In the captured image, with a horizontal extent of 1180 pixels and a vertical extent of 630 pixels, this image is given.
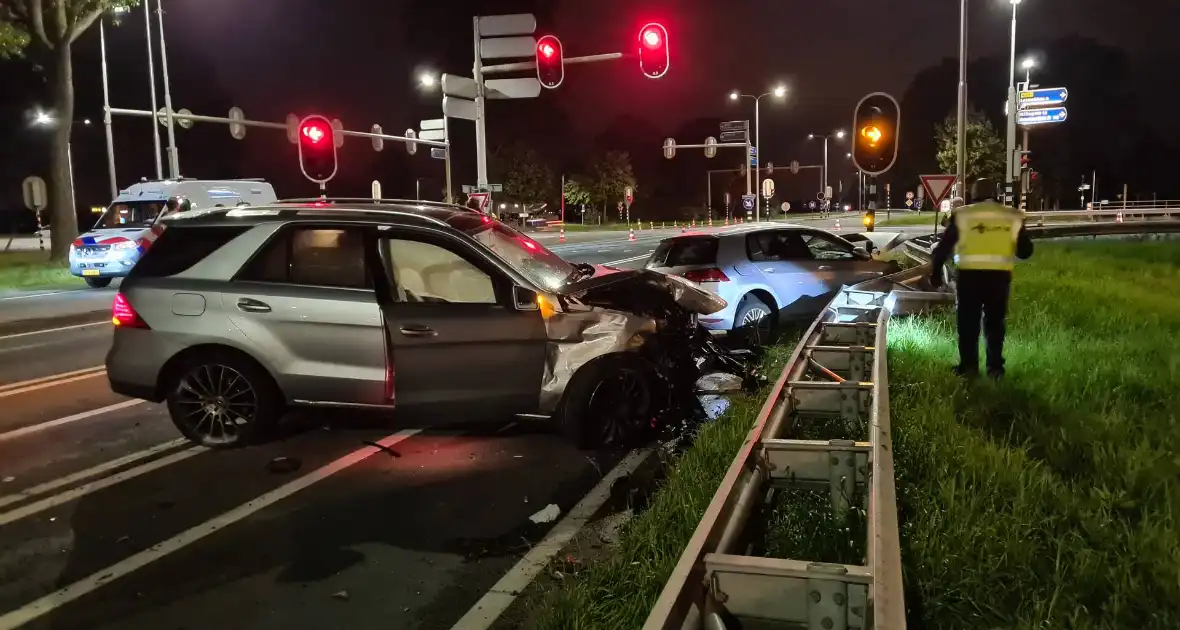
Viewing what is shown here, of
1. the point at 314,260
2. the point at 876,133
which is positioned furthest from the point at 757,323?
the point at 314,260

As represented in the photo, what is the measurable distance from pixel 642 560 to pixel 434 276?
128 inches

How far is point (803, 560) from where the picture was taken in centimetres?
368

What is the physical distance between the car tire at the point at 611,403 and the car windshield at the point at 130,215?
17657 millimetres

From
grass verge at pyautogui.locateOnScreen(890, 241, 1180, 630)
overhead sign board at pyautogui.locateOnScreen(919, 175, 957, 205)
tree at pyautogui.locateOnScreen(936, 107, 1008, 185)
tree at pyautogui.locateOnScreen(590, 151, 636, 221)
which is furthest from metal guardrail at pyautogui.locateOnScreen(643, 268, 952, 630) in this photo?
tree at pyautogui.locateOnScreen(590, 151, 636, 221)

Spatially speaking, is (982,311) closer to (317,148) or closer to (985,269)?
(985,269)

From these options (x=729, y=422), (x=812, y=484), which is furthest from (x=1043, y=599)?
(x=729, y=422)

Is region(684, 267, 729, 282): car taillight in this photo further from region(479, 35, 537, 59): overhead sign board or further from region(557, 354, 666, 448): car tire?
region(479, 35, 537, 59): overhead sign board

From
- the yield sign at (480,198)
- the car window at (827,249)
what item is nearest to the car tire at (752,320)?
the car window at (827,249)

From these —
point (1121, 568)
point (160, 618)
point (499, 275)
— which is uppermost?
point (499, 275)

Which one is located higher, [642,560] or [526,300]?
[526,300]

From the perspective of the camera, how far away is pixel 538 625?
3668 mm

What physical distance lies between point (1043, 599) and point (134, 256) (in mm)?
20785

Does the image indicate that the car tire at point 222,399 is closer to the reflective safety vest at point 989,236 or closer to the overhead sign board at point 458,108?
the reflective safety vest at point 989,236

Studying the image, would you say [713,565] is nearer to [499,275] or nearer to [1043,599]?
[1043,599]
